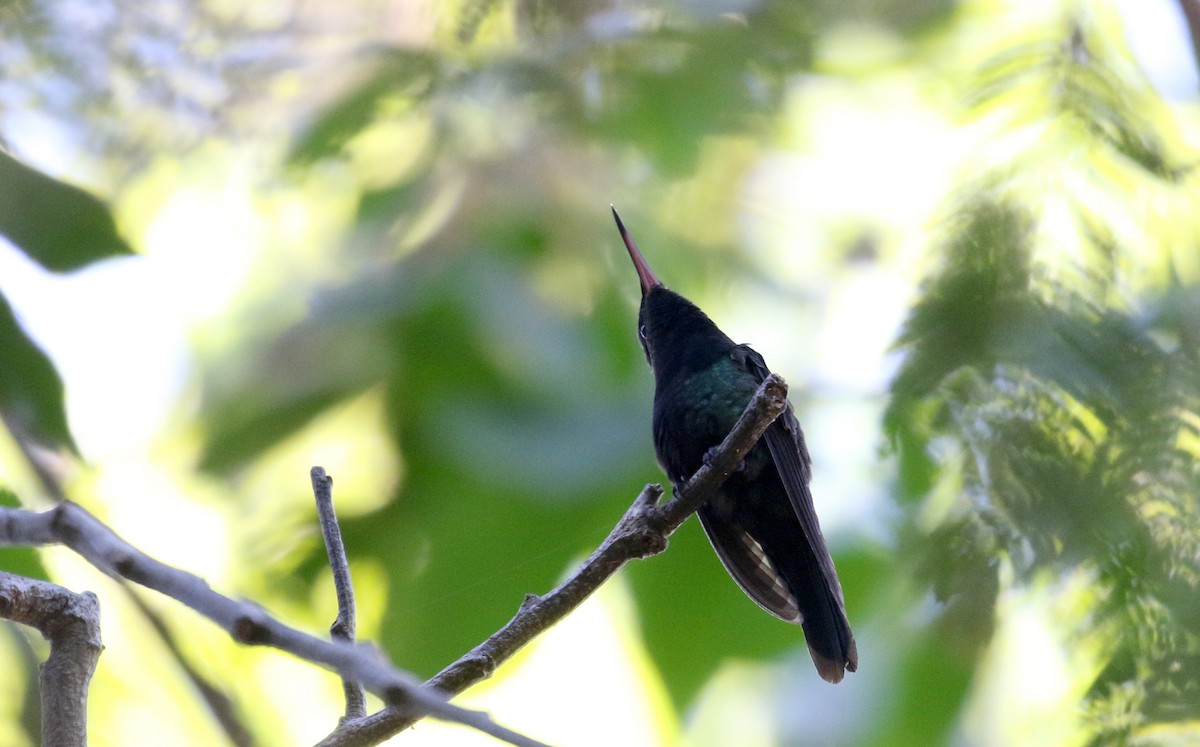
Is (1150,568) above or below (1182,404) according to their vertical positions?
below

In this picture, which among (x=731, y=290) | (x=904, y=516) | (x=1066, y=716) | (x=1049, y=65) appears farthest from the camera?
(x=731, y=290)

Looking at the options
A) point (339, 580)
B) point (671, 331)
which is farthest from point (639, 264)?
point (339, 580)

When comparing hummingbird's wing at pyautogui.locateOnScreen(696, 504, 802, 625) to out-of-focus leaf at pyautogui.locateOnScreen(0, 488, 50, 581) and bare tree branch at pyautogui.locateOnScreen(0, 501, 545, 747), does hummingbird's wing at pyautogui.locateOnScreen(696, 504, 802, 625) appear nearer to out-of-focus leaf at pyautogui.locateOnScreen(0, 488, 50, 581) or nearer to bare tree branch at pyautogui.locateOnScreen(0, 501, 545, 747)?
Result: out-of-focus leaf at pyautogui.locateOnScreen(0, 488, 50, 581)

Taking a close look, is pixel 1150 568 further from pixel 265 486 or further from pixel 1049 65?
pixel 265 486

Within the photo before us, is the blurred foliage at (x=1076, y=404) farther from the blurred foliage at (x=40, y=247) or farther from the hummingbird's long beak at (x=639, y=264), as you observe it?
the blurred foliage at (x=40, y=247)

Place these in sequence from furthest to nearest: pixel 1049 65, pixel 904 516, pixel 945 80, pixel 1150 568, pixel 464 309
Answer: pixel 464 309 → pixel 945 80 → pixel 904 516 → pixel 1049 65 → pixel 1150 568

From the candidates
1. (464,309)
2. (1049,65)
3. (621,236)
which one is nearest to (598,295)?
(621,236)
